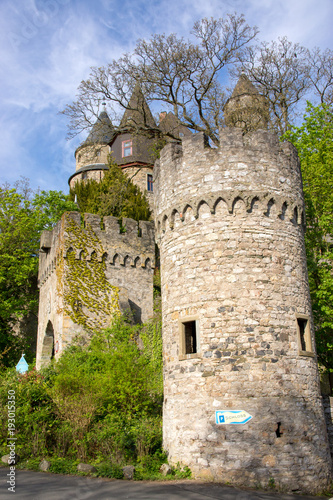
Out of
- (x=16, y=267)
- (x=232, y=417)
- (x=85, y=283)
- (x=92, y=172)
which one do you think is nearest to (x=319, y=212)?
Answer: (x=85, y=283)

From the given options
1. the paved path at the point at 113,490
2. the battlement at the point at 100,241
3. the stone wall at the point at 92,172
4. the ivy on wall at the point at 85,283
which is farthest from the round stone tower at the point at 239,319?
the stone wall at the point at 92,172

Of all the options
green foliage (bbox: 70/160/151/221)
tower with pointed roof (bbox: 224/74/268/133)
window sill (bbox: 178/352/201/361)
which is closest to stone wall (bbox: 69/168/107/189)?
green foliage (bbox: 70/160/151/221)

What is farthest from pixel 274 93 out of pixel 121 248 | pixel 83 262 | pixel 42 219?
pixel 42 219

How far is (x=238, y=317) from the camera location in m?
9.28

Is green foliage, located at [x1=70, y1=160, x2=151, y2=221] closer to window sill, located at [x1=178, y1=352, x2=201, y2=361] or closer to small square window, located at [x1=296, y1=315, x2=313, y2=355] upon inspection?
window sill, located at [x1=178, y1=352, x2=201, y2=361]

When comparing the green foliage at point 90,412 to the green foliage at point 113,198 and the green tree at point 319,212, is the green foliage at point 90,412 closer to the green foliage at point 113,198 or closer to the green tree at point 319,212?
the green tree at point 319,212

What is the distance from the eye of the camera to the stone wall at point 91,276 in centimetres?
1568

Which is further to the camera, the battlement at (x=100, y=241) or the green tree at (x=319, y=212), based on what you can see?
the battlement at (x=100, y=241)

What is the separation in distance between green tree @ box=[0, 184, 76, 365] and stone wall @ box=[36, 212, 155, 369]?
12.7 feet

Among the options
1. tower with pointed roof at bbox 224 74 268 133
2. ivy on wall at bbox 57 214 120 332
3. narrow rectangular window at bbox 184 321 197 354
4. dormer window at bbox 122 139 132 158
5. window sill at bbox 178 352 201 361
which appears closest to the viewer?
window sill at bbox 178 352 201 361

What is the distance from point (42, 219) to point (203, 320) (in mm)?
18027

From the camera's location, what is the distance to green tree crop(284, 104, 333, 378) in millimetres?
14680

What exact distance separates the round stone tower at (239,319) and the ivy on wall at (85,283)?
5526 millimetres

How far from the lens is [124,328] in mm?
15578
